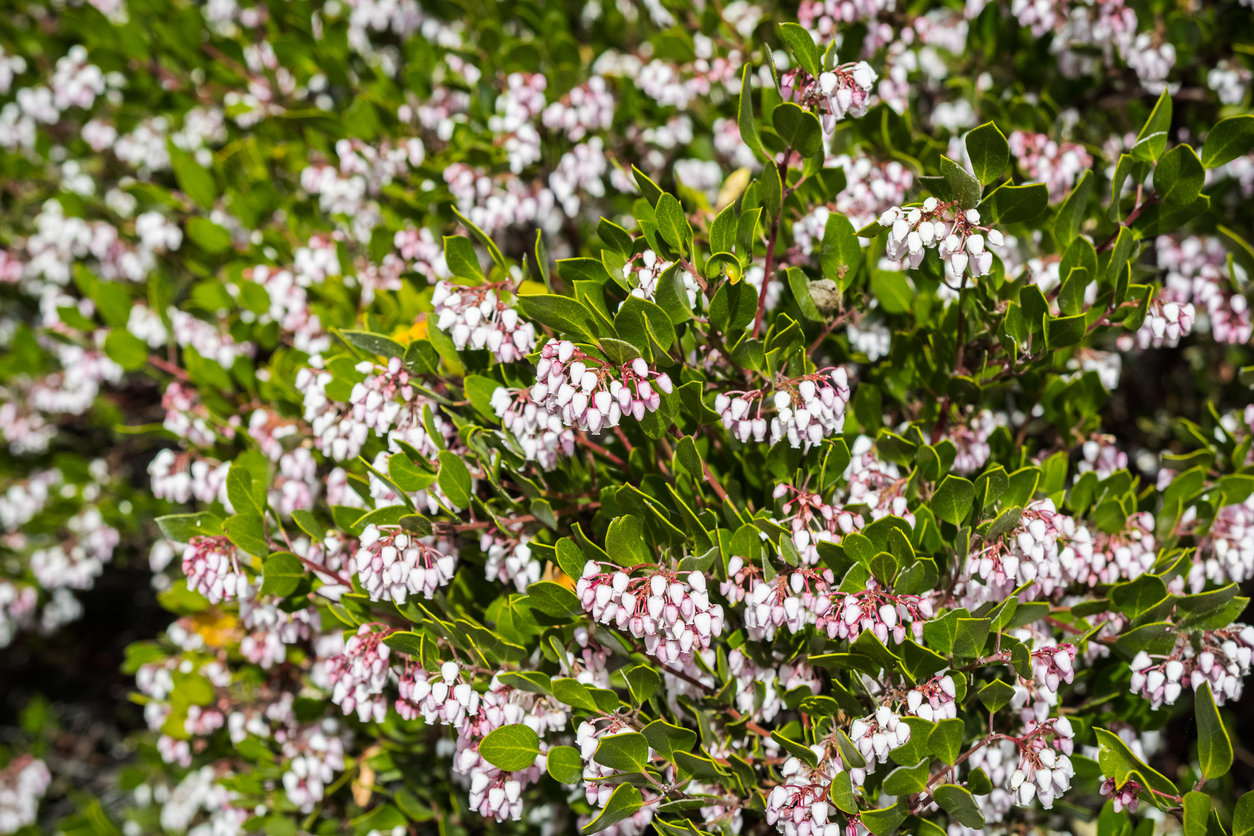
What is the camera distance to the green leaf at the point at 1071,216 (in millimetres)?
2332

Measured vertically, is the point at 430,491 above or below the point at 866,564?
below

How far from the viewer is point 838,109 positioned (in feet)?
6.90

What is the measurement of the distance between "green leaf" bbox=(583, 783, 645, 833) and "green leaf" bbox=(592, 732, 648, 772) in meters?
0.05

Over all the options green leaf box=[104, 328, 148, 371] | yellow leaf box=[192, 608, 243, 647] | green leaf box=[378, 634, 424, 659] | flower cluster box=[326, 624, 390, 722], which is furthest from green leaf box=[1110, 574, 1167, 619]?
green leaf box=[104, 328, 148, 371]

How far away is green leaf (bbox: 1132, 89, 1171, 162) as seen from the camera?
2270 mm

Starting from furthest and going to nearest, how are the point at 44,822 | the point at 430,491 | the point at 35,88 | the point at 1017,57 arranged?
1. the point at 44,822
2. the point at 35,88
3. the point at 1017,57
4. the point at 430,491

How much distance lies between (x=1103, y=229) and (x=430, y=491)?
217 centimetres

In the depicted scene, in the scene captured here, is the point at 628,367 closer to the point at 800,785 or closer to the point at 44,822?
the point at 800,785

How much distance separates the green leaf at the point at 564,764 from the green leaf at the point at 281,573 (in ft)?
3.03

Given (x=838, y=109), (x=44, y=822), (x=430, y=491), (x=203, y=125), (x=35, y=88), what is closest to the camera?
(x=838, y=109)

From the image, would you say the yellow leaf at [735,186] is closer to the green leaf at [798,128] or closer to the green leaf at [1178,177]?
the green leaf at [798,128]

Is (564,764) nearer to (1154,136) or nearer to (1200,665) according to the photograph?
(1200,665)

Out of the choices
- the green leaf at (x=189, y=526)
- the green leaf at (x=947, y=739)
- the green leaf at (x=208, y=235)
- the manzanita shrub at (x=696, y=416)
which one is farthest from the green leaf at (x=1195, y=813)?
the green leaf at (x=208, y=235)

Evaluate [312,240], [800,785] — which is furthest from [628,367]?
[312,240]
